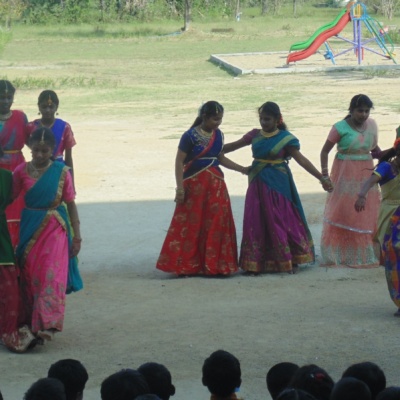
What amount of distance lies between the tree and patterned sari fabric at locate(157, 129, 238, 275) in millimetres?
47422

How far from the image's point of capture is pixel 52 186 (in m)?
6.71

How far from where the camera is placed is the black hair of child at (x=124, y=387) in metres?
3.96

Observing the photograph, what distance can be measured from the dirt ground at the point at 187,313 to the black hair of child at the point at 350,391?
6.04ft

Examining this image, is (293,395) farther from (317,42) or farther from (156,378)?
(317,42)

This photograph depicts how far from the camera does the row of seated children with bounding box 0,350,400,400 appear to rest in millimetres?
3750

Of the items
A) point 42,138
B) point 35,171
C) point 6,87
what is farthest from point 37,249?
point 6,87

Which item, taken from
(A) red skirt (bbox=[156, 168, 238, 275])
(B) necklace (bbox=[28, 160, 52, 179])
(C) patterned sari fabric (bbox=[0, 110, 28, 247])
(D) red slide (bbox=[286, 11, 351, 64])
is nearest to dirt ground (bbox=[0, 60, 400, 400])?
(A) red skirt (bbox=[156, 168, 238, 275])

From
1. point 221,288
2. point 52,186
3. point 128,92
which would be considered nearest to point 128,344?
point 52,186

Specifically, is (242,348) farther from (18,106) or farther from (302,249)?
(18,106)

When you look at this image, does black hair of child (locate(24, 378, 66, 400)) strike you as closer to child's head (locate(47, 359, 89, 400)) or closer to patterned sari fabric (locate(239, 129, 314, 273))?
child's head (locate(47, 359, 89, 400))

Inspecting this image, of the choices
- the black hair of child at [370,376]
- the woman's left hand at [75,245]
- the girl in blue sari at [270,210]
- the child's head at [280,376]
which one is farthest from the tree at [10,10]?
the black hair of child at [370,376]

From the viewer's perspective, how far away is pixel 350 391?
3.72 meters

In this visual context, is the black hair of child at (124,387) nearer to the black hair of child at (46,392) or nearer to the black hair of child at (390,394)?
the black hair of child at (46,392)

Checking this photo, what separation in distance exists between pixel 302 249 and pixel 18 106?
1452cm
